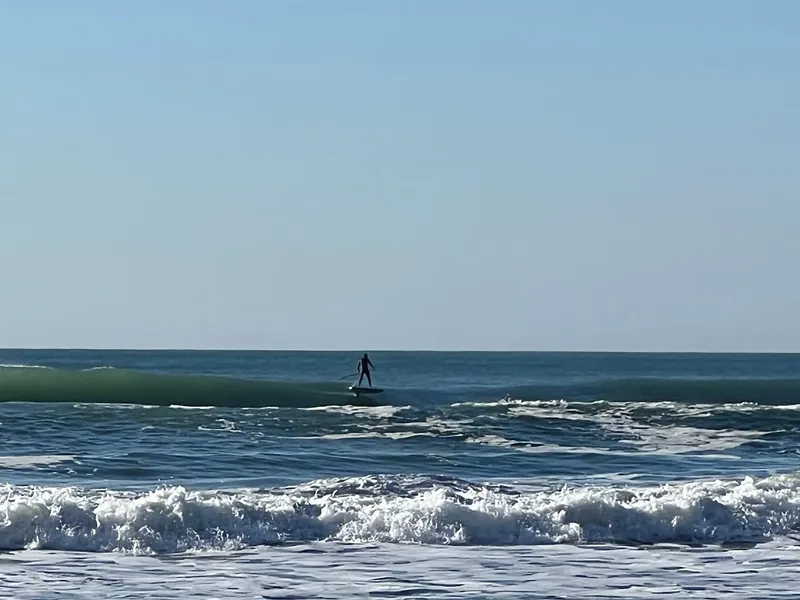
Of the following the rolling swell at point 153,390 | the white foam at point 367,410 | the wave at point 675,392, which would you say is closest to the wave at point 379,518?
the white foam at point 367,410

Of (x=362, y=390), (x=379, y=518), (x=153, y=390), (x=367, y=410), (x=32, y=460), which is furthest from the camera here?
(x=153, y=390)

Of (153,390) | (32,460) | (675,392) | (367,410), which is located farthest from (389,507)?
(675,392)

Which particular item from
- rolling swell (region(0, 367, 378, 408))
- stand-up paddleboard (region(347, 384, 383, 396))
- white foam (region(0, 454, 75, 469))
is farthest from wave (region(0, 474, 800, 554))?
stand-up paddleboard (region(347, 384, 383, 396))

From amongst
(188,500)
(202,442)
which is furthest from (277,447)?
(188,500)

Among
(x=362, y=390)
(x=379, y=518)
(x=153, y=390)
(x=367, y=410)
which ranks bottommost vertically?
(x=379, y=518)

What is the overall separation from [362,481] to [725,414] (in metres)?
17.6

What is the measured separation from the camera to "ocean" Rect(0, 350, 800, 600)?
1152 cm

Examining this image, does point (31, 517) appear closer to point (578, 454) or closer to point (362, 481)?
point (362, 481)

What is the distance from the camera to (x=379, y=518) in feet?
46.3

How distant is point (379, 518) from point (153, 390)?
2506 centimetres

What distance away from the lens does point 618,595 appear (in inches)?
426

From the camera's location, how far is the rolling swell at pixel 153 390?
118ft

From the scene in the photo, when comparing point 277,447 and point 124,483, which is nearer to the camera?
point 124,483

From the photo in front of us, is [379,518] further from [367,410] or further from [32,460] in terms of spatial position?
[367,410]
